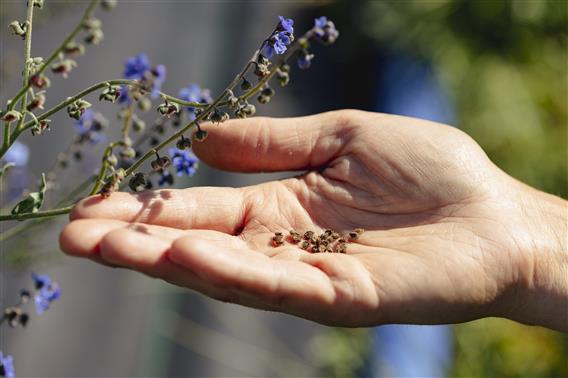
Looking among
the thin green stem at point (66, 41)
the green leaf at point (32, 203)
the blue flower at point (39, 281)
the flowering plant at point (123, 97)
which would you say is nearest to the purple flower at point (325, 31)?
the flowering plant at point (123, 97)

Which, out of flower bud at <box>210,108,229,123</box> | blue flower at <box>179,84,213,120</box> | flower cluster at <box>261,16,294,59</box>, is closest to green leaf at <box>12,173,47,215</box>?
flower bud at <box>210,108,229,123</box>

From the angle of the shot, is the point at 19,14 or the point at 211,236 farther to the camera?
the point at 19,14

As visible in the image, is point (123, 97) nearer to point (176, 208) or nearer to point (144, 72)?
point (144, 72)

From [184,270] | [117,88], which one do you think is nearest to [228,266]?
[184,270]

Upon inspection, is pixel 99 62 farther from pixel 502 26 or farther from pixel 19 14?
pixel 502 26

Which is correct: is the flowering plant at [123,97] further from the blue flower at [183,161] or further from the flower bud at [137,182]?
the blue flower at [183,161]

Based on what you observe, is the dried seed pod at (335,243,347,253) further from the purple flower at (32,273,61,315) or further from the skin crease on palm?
the purple flower at (32,273,61,315)

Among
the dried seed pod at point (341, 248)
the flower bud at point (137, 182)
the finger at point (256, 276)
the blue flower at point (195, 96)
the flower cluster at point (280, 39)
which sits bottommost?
the finger at point (256, 276)
